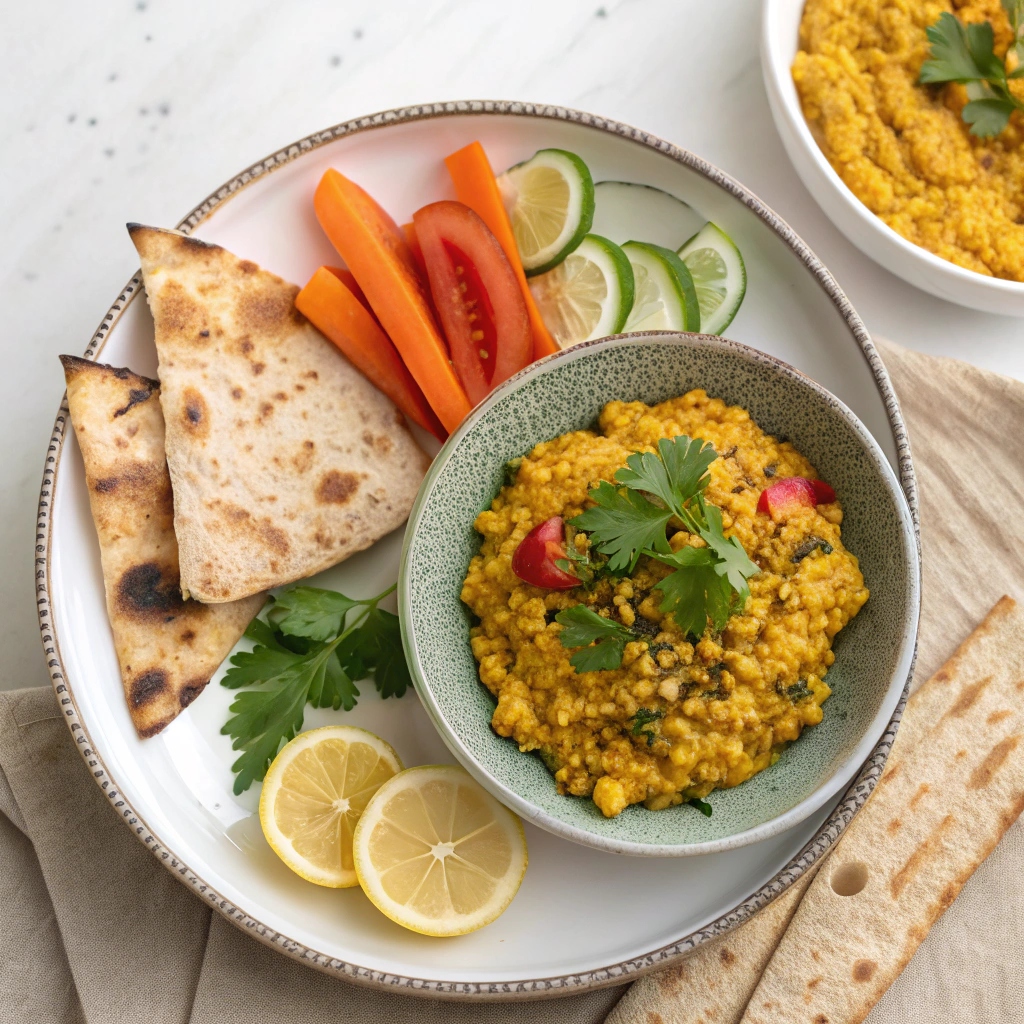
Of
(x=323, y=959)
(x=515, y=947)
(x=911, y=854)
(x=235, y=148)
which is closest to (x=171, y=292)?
(x=235, y=148)

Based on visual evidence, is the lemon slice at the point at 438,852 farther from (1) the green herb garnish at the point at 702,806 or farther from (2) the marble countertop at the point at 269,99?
(2) the marble countertop at the point at 269,99

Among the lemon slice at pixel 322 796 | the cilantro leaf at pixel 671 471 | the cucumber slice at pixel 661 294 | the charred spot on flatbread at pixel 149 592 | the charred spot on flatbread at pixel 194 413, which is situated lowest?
the lemon slice at pixel 322 796

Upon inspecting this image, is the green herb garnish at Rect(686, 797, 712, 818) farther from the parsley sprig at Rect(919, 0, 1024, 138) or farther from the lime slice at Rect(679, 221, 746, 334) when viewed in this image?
the parsley sprig at Rect(919, 0, 1024, 138)

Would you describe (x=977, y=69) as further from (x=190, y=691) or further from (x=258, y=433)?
(x=190, y=691)

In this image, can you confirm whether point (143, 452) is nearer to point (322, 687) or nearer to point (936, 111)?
point (322, 687)

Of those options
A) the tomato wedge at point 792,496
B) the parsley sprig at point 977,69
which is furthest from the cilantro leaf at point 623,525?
the parsley sprig at point 977,69

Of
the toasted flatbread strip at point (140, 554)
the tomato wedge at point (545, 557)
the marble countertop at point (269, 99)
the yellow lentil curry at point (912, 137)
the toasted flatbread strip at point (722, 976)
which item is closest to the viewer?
the tomato wedge at point (545, 557)
